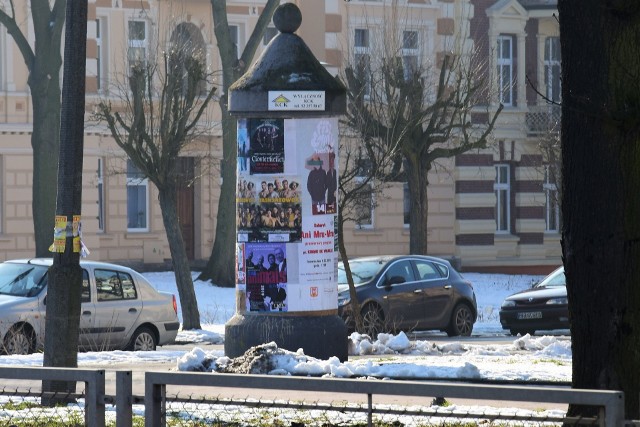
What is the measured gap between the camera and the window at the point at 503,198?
144 ft

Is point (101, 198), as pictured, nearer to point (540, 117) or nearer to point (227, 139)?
point (227, 139)

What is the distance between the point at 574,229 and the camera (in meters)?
8.44

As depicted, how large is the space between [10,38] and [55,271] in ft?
81.8

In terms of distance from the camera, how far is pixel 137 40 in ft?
121

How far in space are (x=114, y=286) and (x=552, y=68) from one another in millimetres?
26106

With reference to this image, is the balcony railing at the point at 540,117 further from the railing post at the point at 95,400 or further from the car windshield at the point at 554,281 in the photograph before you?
the railing post at the point at 95,400

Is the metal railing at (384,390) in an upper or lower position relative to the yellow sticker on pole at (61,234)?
lower

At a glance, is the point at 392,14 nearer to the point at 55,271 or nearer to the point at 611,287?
the point at 55,271

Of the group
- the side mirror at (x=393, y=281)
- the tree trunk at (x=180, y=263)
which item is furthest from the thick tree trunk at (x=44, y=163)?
the side mirror at (x=393, y=281)

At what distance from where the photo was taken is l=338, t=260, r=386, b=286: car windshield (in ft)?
77.7

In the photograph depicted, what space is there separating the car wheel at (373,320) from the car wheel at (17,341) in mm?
5705

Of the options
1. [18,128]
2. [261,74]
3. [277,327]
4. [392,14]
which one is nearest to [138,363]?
[277,327]

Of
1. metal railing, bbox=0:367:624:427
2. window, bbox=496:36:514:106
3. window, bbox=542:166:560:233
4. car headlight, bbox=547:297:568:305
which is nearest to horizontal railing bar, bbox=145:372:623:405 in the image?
metal railing, bbox=0:367:624:427

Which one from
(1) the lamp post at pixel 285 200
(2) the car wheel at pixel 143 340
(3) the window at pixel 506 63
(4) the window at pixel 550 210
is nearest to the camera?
(1) the lamp post at pixel 285 200
